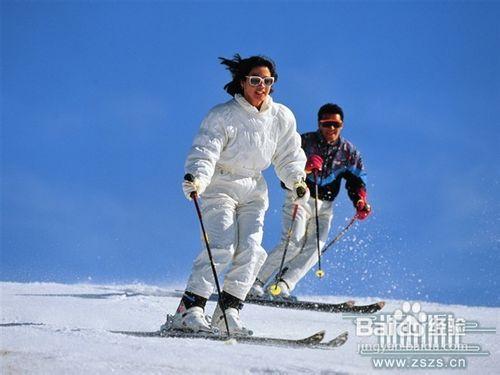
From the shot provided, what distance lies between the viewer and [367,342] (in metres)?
5.32

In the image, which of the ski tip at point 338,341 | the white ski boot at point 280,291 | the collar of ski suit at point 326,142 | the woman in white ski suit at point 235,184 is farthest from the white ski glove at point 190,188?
the collar of ski suit at point 326,142

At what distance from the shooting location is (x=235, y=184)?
17.7 ft

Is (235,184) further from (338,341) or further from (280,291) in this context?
(280,291)

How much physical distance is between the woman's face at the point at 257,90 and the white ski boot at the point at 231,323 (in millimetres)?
1620

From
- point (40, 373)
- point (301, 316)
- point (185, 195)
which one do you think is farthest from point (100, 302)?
point (40, 373)

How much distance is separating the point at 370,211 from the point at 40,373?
6.05 metres

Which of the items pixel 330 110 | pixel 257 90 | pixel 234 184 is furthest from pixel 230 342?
pixel 330 110

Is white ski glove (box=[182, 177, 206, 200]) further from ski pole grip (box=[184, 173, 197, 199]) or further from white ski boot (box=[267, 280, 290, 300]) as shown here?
white ski boot (box=[267, 280, 290, 300])

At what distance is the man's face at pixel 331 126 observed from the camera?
28.5 ft

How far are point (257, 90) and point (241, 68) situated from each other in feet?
0.95

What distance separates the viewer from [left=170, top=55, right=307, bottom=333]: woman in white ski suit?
5.19 metres

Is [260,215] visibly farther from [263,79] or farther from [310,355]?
[310,355]

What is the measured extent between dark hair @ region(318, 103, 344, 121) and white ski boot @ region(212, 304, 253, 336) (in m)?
3.94

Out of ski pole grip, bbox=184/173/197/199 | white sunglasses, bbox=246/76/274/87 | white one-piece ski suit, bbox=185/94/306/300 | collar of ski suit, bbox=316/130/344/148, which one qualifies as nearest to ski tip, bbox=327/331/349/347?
white one-piece ski suit, bbox=185/94/306/300
